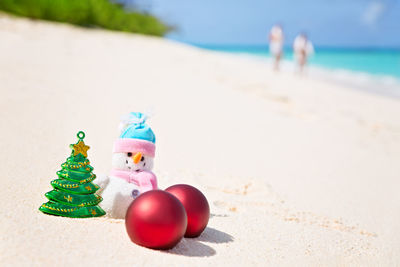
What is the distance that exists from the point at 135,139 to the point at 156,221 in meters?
0.75

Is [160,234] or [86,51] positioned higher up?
[86,51]

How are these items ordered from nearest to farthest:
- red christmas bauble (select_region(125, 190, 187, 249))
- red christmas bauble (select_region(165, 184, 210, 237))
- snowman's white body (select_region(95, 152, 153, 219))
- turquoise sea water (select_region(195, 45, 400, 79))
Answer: red christmas bauble (select_region(125, 190, 187, 249))
red christmas bauble (select_region(165, 184, 210, 237))
snowman's white body (select_region(95, 152, 153, 219))
turquoise sea water (select_region(195, 45, 400, 79))

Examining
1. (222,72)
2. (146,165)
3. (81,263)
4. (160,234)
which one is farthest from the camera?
(222,72)

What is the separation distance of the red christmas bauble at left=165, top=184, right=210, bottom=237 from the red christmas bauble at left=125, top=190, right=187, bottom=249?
20cm

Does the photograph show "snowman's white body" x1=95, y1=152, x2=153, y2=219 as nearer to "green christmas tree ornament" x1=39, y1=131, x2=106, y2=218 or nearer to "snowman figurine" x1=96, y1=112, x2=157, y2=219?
"snowman figurine" x1=96, y1=112, x2=157, y2=219

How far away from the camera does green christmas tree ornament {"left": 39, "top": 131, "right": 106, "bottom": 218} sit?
→ 2.65 m

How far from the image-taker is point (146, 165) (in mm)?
2992

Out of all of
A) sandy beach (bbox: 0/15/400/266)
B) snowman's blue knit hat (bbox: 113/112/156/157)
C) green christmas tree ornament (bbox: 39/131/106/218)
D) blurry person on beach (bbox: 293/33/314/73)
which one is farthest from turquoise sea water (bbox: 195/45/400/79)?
green christmas tree ornament (bbox: 39/131/106/218)

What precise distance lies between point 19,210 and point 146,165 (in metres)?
0.81

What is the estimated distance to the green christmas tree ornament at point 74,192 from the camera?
8.69 ft

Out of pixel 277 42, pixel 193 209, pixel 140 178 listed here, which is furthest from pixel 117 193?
pixel 277 42

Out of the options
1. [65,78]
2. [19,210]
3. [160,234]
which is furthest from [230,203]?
[65,78]

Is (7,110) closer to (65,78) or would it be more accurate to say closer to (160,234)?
(65,78)

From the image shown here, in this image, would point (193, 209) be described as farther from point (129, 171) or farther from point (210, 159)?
point (210, 159)
